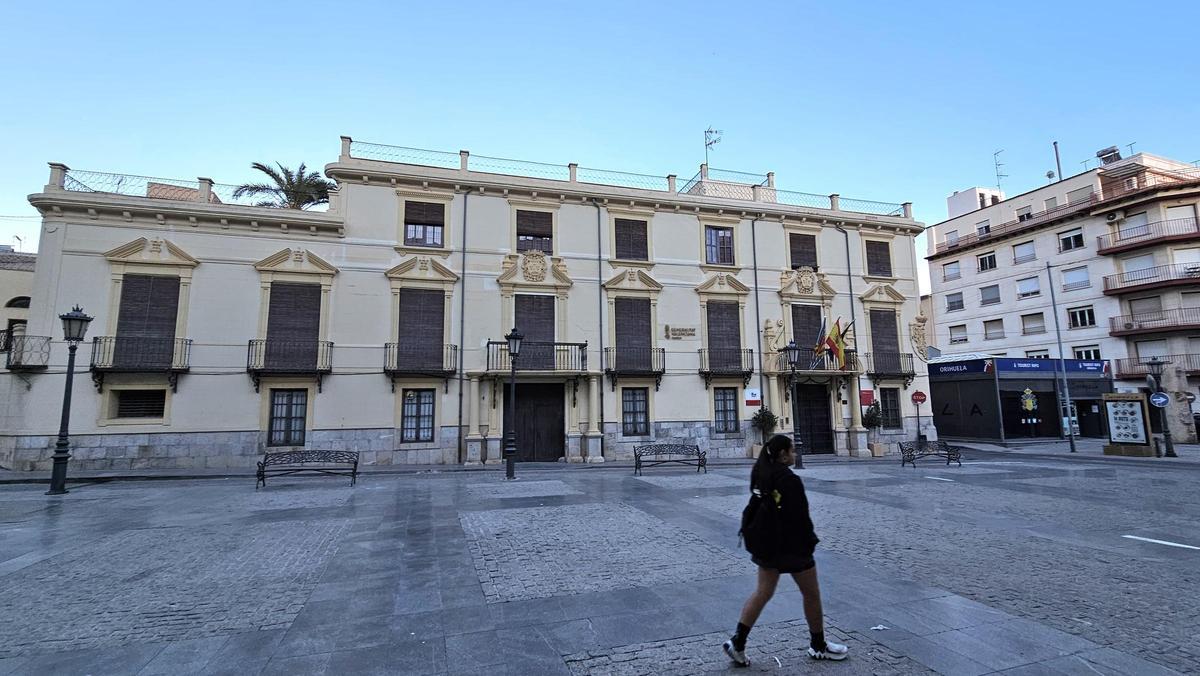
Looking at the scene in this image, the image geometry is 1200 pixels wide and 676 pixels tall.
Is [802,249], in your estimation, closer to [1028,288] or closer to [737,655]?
[1028,288]

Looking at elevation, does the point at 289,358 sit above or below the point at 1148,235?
below

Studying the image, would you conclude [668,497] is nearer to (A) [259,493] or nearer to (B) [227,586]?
(B) [227,586]

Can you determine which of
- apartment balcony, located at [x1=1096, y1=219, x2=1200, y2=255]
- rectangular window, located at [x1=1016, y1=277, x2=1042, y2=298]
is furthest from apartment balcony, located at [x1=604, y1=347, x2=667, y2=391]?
apartment balcony, located at [x1=1096, y1=219, x2=1200, y2=255]

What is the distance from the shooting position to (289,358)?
1675cm

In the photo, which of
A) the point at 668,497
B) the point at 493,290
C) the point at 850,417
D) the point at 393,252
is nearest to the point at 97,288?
the point at 393,252

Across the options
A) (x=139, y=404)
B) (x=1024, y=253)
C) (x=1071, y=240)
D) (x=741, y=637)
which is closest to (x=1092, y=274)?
(x=1071, y=240)

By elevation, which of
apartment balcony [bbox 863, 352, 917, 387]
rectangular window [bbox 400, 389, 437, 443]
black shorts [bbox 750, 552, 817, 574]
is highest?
apartment balcony [bbox 863, 352, 917, 387]

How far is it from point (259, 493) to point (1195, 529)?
631 inches

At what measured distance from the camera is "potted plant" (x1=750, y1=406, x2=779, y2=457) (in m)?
20.2

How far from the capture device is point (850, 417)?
71.7 ft

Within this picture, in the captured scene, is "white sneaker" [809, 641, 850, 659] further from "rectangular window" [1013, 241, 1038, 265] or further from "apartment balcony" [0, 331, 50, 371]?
"rectangular window" [1013, 241, 1038, 265]

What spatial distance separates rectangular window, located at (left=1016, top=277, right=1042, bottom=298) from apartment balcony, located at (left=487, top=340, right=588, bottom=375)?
30756mm

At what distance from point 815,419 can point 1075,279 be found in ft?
73.1

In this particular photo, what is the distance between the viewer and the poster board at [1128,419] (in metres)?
17.9
